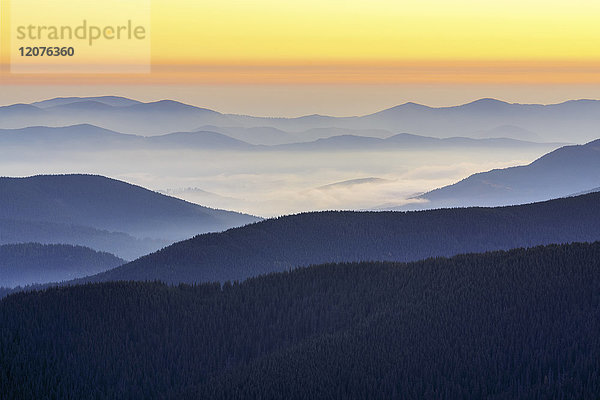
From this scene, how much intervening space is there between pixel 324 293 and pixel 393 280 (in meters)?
8.11

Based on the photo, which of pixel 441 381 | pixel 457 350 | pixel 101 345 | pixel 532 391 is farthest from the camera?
pixel 101 345

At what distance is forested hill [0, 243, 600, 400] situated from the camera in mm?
82688

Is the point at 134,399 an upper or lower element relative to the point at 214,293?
lower

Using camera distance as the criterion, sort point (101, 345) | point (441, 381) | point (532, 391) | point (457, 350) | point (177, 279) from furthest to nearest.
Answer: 1. point (177, 279)
2. point (101, 345)
3. point (457, 350)
4. point (441, 381)
5. point (532, 391)

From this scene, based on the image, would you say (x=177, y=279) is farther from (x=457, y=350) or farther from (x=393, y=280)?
(x=457, y=350)

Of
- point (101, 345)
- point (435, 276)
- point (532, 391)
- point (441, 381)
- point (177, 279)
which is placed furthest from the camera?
point (177, 279)

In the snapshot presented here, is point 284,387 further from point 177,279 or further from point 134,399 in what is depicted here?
point 177,279

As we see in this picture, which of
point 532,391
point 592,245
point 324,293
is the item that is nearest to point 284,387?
point 532,391

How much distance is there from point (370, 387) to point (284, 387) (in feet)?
24.3

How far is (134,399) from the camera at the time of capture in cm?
8744

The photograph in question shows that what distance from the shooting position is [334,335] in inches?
3760

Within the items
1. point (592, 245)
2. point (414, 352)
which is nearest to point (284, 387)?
point (414, 352)

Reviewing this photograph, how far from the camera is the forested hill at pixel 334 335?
82688 millimetres

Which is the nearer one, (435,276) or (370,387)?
(370,387)
